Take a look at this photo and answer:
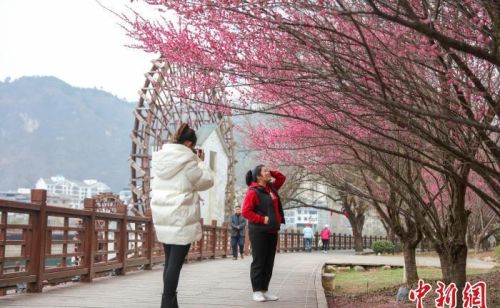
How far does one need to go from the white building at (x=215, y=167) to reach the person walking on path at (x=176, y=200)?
22432mm

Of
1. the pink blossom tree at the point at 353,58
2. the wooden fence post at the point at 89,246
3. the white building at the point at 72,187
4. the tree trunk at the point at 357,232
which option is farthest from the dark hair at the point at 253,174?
the white building at the point at 72,187

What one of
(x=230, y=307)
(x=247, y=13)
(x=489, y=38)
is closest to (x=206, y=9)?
(x=247, y=13)

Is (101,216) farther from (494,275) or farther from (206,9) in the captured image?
(494,275)

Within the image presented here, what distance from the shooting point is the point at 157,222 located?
4.81 m

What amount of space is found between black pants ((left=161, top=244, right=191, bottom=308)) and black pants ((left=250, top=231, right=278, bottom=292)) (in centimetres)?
159

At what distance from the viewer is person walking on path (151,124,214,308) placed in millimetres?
4734

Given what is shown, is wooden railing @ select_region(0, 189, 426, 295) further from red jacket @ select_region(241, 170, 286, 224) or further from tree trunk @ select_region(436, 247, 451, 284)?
tree trunk @ select_region(436, 247, 451, 284)

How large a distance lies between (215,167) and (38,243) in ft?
73.0

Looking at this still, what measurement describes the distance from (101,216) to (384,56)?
602 centimetres

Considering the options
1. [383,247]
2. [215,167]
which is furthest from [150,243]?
[383,247]

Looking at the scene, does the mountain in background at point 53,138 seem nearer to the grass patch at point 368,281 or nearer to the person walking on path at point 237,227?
the person walking on path at point 237,227

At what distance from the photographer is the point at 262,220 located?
6168mm

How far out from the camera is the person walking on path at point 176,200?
473 cm

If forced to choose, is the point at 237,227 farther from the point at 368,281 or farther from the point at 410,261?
the point at 410,261
